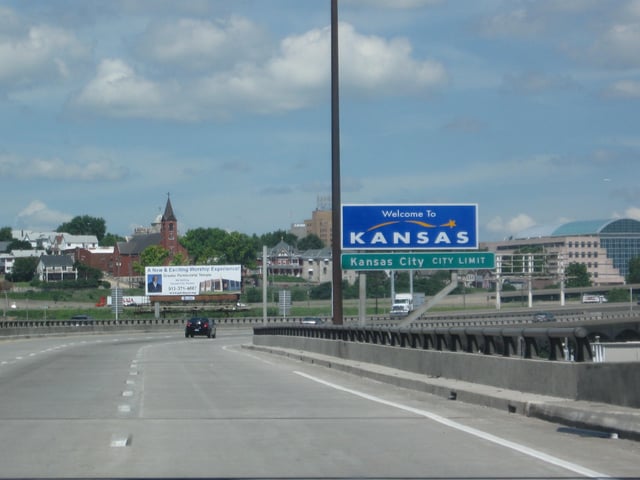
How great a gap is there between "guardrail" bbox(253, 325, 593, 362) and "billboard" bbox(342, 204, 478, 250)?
268 cm

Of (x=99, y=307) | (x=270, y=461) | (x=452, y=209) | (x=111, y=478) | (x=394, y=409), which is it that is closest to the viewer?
(x=111, y=478)

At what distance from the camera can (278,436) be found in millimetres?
13492

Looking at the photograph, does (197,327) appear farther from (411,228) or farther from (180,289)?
(411,228)

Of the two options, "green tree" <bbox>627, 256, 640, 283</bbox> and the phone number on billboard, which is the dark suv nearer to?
the phone number on billboard

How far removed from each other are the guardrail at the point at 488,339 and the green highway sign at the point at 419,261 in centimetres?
188

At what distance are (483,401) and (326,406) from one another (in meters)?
2.56

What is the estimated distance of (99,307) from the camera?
154 meters

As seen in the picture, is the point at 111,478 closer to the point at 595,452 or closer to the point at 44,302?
the point at 595,452

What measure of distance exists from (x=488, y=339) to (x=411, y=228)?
12131mm

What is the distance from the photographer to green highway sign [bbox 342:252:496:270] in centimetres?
3077

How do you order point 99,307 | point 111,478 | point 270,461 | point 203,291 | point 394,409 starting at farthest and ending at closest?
point 99,307
point 203,291
point 394,409
point 270,461
point 111,478

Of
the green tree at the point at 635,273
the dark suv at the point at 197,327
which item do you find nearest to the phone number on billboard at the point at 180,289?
the dark suv at the point at 197,327

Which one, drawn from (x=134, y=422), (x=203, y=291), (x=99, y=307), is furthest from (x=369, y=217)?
(x=99, y=307)

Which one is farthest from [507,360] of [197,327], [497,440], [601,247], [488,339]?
[601,247]
